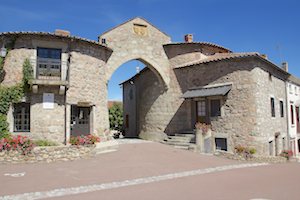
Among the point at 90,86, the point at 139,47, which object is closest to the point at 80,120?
the point at 90,86

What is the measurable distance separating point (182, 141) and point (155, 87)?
17.4ft

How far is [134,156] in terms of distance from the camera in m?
12.0

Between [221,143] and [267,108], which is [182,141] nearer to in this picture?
[221,143]

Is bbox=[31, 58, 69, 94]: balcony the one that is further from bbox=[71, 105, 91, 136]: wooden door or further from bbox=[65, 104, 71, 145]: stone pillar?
bbox=[71, 105, 91, 136]: wooden door

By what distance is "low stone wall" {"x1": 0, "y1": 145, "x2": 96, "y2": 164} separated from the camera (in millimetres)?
10105

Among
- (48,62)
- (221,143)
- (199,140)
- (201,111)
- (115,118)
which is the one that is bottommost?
(221,143)

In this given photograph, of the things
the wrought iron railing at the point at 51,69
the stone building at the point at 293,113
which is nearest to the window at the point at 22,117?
the wrought iron railing at the point at 51,69

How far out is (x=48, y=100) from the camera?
1341cm

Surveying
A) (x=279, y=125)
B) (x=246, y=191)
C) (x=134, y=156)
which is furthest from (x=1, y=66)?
(x=279, y=125)

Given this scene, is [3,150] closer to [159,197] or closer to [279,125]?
[159,197]

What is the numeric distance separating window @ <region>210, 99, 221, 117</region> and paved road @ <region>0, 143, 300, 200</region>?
15.1 ft

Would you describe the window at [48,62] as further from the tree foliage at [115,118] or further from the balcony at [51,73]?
the tree foliage at [115,118]

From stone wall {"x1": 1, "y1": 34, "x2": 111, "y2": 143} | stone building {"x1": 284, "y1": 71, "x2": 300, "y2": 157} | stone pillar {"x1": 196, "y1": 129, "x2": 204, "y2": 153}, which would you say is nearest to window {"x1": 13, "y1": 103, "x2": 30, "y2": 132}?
stone wall {"x1": 1, "y1": 34, "x2": 111, "y2": 143}

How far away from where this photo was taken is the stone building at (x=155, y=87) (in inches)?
527
